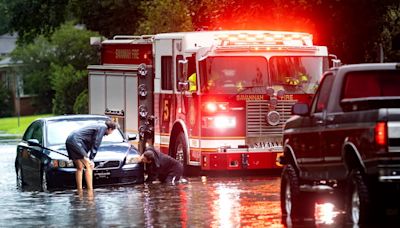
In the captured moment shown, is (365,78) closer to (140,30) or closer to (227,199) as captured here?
(227,199)

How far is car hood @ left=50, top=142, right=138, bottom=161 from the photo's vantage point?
23391 mm

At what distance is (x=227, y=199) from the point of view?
1998cm

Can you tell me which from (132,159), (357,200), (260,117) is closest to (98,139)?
(132,159)

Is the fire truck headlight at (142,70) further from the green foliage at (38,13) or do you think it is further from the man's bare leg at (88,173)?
the green foliage at (38,13)

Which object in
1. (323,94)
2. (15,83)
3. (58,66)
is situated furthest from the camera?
(15,83)

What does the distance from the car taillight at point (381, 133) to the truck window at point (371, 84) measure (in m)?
1.80

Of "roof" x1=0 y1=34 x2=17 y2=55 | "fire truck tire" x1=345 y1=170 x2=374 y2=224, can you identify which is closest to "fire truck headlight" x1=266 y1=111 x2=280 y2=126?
"fire truck tire" x1=345 y1=170 x2=374 y2=224

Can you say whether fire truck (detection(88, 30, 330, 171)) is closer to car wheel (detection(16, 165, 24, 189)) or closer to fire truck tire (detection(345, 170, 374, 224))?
car wheel (detection(16, 165, 24, 189))

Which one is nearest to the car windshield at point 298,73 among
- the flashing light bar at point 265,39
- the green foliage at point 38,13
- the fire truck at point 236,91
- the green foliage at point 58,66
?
the fire truck at point 236,91

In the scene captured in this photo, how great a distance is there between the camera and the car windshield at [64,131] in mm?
24406

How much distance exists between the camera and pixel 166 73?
26312 millimetres

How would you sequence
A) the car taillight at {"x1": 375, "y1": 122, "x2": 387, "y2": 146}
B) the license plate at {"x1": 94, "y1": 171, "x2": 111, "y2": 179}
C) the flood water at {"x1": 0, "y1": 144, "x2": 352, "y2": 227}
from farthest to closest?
the license plate at {"x1": 94, "y1": 171, "x2": 111, "y2": 179} → the flood water at {"x1": 0, "y1": 144, "x2": 352, "y2": 227} → the car taillight at {"x1": 375, "y1": 122, "x2": 387, "y2": 146}

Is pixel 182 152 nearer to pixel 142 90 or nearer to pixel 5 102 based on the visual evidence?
pixel 142 90

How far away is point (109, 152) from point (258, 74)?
3.35 meters
